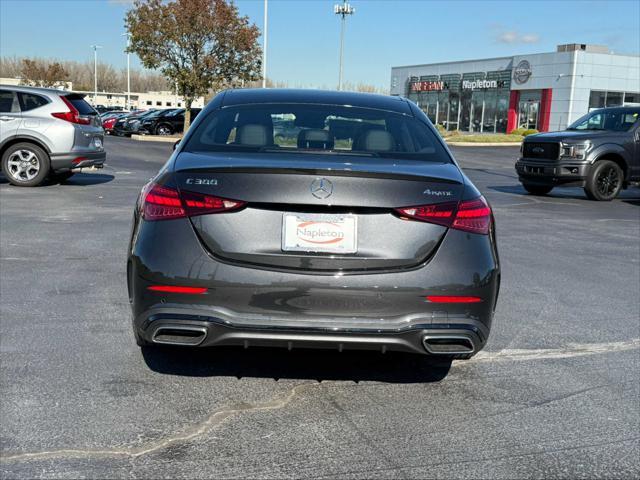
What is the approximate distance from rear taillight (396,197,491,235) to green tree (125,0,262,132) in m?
31.7

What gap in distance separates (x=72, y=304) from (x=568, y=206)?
34.9 feet

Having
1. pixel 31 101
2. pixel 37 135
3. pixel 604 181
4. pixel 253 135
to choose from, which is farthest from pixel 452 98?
pixel 253 135

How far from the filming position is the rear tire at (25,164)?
1296 centimetres

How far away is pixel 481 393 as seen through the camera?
12.9 feet

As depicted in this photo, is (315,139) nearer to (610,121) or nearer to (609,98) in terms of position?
(610,121)

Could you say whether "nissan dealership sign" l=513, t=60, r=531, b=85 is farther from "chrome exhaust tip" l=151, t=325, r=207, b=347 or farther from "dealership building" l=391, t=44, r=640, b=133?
"chrome exhaust tip" l=151, t=325, r=207, b=347

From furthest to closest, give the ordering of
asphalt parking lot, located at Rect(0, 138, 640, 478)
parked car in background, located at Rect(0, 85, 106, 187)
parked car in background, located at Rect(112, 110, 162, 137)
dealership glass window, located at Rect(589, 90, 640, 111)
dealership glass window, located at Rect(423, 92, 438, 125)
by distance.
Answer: dealership glass window, located at Rect(423, 92, 438, 125) → dealership glass window, located at Rect(589, 90, 640, 111) → parked car in background, located at Rect(112, 110, 162, 137) → parked car in background, located at Rect(0, 85, 106, 187) → asphalt parking lot, located at Rect(0, 138, 640, 478)

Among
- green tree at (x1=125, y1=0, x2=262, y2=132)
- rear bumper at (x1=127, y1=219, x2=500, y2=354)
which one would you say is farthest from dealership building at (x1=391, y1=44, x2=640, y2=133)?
rear bumper at (x1=127, y1=219, x2=500, y2=354)

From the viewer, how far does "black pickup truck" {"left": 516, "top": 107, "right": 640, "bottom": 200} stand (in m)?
14.3

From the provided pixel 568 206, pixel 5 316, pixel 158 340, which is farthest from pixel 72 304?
pixel 568 206

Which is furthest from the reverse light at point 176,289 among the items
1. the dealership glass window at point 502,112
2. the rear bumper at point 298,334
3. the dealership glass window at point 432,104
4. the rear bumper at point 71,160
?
the dealership glass window at point 432,104

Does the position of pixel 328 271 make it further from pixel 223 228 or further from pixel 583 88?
pixel 583 88

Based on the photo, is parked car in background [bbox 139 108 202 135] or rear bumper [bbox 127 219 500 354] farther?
parked car in background [bbox 139 108 202 135]

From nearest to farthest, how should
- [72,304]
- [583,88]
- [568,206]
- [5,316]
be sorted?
[5,316] → [72,304] → [568,206] → [583,88]
